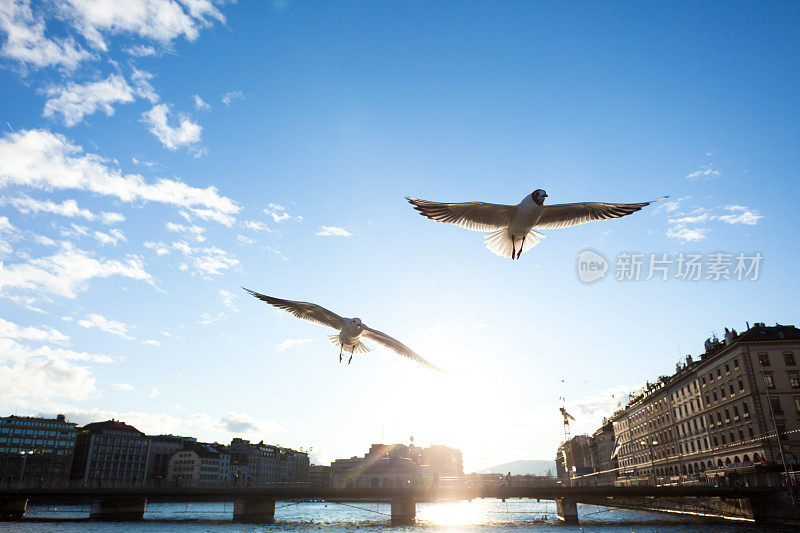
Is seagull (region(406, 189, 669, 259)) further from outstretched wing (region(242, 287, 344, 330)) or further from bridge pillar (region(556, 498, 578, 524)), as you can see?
bridge pillar (region(556, 498, 578, 524))

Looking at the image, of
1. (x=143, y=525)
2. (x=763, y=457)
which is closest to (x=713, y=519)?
(x=763, y=457)

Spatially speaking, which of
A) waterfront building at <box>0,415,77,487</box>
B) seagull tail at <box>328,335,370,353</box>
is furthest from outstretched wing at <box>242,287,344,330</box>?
waterfront building at <box>0,415,77,487</box>

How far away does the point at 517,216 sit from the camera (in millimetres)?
13492

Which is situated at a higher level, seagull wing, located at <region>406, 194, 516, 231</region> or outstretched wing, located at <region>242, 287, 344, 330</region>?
seagull wing, located at <region>406, 194, 516, 231</region>

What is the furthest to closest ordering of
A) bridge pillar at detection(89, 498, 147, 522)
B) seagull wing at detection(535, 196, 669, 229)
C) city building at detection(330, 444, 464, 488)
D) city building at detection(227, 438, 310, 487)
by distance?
city building at detection(227, 438, 310, 487) → city building at detection(330, 444, 464, 488) → bridge pillar at detection(89, 498, 147, 522) → seagull wing at detection(535, 196, 669, 229)

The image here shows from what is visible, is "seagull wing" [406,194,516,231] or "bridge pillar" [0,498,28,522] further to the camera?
"bridge pillar" [0,498,28,522]

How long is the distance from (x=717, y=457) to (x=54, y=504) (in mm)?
117393

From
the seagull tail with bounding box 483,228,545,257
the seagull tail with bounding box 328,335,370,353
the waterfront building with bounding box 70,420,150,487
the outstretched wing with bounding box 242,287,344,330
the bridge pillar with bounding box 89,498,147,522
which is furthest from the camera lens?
the waterfront building with bounding box 70,420,150,487

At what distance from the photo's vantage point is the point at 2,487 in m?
56.2

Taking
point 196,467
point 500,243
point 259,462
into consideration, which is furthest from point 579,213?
point 259,462

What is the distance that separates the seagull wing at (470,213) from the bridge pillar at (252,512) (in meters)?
56.0

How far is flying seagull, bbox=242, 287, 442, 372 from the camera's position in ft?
56.9

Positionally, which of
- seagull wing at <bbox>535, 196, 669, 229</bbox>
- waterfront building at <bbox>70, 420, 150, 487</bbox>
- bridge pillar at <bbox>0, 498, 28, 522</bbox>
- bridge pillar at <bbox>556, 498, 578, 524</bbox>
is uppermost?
seagull wing at <bbox>535, 196, 669, 229</bbox>

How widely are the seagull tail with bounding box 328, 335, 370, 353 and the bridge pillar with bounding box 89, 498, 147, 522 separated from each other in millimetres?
56518
